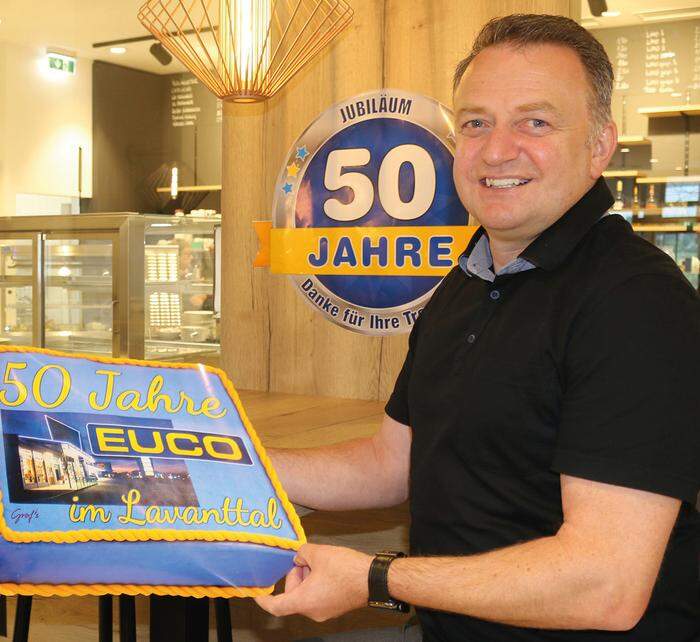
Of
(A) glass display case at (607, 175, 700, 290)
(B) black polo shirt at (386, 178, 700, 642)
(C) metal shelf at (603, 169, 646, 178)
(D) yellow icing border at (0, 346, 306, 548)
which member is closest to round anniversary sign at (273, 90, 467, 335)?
(B) black polo shirt at (386, 178, 700, 642)

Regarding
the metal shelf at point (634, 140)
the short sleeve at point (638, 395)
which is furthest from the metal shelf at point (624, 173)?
the short sleeve at point (638, 395)

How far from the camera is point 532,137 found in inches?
Answer: 49.3

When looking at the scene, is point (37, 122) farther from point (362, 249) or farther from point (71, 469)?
point (71, 469)

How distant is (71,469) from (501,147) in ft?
2.26

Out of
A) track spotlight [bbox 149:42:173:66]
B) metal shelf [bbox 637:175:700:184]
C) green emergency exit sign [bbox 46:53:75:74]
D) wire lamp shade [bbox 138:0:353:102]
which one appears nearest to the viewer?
wire lamp shade [bbox 138:0:353:102]

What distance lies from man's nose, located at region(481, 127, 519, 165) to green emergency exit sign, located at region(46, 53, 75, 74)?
2664 mm

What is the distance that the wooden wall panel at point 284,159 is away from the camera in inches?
95.0

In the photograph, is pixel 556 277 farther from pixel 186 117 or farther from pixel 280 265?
pixel 186 117

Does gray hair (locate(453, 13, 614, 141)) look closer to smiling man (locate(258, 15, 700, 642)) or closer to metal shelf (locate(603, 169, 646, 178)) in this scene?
A: smiling man (locate(258, 15, 700, 642))

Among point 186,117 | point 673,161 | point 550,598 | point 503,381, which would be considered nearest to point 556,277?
point 503,381

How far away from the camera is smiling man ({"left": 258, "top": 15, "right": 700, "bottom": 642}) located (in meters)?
1.04

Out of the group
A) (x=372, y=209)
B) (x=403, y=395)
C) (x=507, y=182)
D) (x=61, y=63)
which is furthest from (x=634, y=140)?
(x=507, y=182)

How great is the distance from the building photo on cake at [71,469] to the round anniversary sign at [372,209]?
52.2 inches

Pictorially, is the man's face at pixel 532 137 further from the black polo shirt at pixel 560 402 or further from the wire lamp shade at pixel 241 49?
the wire lamp shade at pixel 241 49
